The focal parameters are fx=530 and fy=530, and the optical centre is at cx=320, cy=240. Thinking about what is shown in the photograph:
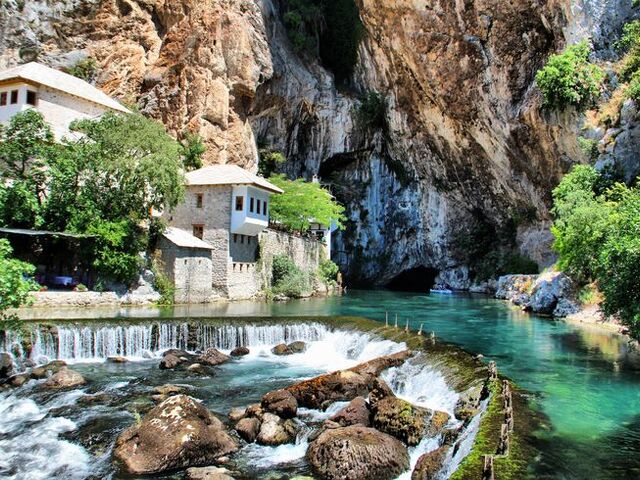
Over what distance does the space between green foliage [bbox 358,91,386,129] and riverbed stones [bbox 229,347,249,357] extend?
3573 centimetres

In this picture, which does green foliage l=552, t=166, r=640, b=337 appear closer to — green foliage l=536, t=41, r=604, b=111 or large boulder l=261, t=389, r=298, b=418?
green foliage l=536, t=41, r=604, b=111

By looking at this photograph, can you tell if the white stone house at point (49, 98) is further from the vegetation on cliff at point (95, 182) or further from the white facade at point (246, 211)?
the white facade at point (246, 211)

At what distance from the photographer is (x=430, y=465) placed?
835 cm

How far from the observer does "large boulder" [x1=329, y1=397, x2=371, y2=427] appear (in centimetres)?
1060

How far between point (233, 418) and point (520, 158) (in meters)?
30.1

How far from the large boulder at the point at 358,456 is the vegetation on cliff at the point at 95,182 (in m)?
17.1

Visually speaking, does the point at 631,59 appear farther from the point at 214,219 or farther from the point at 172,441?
the point at 172,441

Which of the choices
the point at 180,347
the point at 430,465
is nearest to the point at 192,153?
the point at 180,347

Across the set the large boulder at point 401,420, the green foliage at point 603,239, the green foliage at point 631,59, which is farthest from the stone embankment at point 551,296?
the large boulder at point 401,420

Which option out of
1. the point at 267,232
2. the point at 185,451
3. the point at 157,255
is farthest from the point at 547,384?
the point at 267,232

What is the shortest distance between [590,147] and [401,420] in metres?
22.3

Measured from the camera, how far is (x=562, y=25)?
93.9 feet

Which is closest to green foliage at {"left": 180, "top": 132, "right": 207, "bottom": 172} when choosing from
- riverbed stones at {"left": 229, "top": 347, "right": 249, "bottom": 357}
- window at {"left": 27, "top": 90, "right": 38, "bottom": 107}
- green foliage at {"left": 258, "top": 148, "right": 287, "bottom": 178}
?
window at {"left": 27, "top": 90, "right": 38, "bottom": 107}

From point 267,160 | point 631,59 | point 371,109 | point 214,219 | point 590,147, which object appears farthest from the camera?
point 371,109
